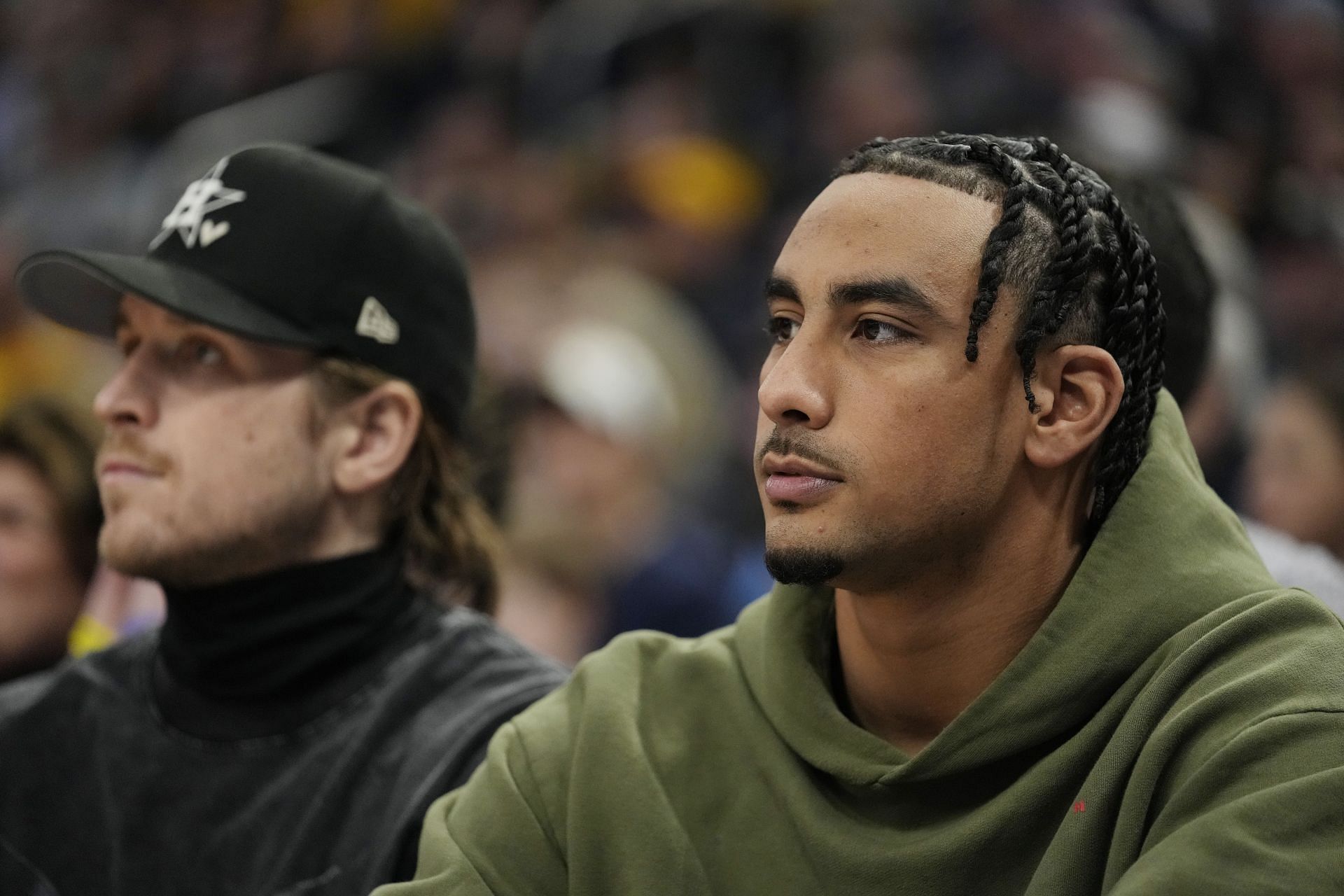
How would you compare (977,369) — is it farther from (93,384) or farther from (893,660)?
(93,384)

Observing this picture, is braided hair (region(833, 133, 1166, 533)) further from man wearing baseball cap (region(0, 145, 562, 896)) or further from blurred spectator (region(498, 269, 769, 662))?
blurred spectator (region(498, 269, 769, 662))

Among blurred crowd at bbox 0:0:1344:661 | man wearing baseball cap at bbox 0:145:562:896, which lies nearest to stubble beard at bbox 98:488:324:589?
man wearing baseball cap at bbox 0:145:562:896

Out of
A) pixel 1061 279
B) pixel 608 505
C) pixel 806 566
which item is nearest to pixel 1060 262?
pixel 1061 279

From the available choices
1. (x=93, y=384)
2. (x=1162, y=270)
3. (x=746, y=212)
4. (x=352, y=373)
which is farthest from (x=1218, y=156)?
(x=93, y=384)

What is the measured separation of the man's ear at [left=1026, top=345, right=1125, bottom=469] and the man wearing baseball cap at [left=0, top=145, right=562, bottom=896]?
2.99 ft

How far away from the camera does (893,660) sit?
6.04ft

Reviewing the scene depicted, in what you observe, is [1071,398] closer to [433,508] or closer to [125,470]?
[433,508]

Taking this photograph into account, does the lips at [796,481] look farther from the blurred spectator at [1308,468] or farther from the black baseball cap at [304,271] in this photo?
the blurred spectator at [1308,468]

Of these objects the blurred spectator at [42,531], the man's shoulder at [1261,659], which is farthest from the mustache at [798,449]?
the blurred spectator at [42,531]

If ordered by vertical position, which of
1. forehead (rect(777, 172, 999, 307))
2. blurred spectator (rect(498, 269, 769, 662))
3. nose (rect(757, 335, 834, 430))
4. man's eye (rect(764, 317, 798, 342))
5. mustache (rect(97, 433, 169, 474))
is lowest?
blurred spectator (rect(498, 269, 769, 662))

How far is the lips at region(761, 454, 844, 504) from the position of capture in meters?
1.74

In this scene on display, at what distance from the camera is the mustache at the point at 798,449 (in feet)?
5.66

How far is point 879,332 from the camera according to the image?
1.75 meters

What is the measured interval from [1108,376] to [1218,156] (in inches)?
155
